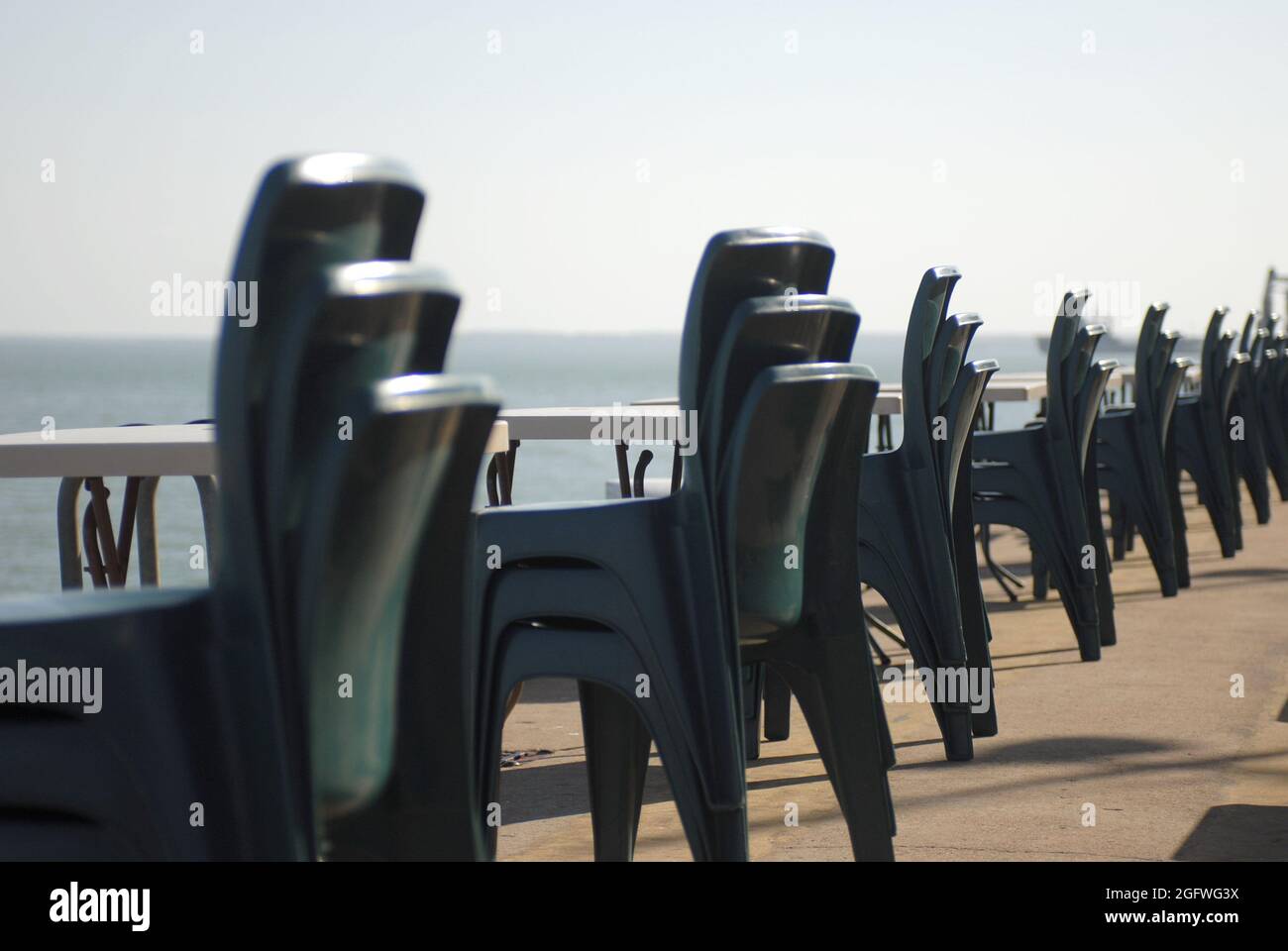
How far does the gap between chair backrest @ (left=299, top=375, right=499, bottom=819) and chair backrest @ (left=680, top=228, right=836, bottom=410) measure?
3.78 feet

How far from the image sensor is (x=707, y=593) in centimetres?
257

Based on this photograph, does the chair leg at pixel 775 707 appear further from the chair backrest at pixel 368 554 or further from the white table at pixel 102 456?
the chair backrest at pixel 368 554

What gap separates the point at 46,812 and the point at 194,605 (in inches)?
10.8

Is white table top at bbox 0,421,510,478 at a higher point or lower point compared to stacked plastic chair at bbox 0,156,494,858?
lower

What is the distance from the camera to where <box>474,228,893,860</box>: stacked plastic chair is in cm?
254

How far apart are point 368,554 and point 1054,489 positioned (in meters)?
4.67

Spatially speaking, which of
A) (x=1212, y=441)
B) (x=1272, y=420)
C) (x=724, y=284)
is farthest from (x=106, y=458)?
(x=1272, y=420)

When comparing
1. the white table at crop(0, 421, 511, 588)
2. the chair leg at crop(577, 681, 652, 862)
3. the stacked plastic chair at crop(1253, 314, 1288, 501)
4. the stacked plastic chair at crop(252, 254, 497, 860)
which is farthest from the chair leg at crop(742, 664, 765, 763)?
the stacked plastic chair at crop(1253, 314, 1288, 501)

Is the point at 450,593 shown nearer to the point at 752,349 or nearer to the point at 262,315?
the point at 262,315

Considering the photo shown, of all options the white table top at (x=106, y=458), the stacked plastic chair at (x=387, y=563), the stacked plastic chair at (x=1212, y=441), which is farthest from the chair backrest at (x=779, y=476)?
the stacked plastic chair at (x=1212, y=441)

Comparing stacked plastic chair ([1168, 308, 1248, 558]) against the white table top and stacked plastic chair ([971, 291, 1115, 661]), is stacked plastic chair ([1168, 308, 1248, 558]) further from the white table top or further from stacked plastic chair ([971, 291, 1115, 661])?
the white table top

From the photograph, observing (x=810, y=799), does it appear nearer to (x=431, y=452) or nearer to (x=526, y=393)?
(x=431, y=452)

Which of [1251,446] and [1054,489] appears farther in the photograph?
[1251,446]

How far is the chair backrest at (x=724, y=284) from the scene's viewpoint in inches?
105
